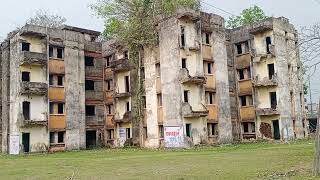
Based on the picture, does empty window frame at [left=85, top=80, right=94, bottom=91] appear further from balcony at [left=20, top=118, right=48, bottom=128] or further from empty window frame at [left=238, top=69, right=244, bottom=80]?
empty window frame at [left=238, top=69, right=244, bottom=80]

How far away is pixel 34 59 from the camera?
39.5 m

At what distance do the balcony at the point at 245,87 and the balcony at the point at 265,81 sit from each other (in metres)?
1.18

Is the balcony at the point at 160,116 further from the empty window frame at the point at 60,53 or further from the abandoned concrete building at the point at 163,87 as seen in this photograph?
the empty window frame at the point at 60,53

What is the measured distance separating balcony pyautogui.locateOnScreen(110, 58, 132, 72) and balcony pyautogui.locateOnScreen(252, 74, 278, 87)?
12820 millimetres

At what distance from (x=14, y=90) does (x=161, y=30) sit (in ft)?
51.2

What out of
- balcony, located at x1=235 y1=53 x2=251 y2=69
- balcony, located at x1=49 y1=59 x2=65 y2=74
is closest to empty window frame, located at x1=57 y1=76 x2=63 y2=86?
balcony, located at x1=49 y1=59 x2=65 y2=74

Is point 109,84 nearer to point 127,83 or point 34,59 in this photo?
point 127,83

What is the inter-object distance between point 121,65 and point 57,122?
865cm

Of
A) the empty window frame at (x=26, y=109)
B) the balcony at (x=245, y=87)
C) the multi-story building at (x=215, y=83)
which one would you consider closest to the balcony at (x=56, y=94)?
the empty window frame at (x=26, y=109)

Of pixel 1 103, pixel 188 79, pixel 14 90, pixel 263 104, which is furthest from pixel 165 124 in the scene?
pixel 1 103

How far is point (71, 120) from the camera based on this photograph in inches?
1657

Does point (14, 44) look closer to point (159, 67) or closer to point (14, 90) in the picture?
point (14, 90)

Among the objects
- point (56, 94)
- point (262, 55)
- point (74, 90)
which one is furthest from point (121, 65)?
point (262, 55)

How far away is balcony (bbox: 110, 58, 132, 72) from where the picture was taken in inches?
1677
